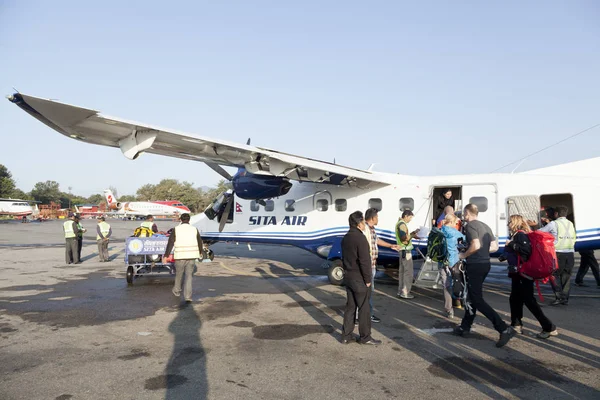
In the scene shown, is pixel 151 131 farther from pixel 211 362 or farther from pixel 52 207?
pixel 52 207

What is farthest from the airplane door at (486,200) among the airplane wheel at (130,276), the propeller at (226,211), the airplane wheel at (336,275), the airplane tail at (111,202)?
the airplane tail at (111,202)

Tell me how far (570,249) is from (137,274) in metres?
10.4

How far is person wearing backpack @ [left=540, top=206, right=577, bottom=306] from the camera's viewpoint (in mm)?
8266

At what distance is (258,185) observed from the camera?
11.7 meters

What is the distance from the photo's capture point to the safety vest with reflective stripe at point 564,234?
325 inches

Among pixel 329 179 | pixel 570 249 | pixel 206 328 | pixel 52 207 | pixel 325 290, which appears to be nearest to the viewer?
pixel 206 328

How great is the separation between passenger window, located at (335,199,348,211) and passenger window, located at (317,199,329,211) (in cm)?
34

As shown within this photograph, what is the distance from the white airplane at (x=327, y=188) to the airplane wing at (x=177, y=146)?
0.07ft

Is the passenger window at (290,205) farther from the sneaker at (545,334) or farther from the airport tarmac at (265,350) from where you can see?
the sneaker at (545,334)

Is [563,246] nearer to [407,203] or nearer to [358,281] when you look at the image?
[407,203]

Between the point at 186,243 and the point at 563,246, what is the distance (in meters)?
8.04

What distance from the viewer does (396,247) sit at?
29.5 ft

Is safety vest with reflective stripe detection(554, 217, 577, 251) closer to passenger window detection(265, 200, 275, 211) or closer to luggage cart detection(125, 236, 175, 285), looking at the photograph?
passenger window detection(265, 200, 275, 211)

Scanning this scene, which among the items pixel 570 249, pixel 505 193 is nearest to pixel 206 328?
pixel 570 249
